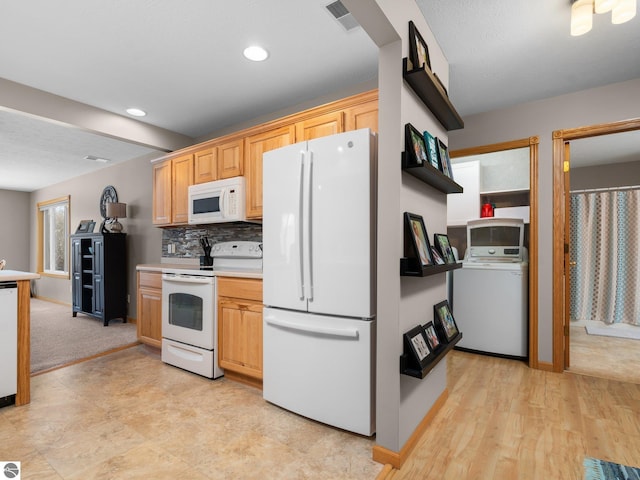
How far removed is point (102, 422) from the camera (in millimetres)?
2111

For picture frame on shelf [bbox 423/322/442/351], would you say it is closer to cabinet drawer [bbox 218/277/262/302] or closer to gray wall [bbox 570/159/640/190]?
cabinet drawer [bbox 218/277/262/302]

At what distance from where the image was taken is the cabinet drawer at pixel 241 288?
2.56m

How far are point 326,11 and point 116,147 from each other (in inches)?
151

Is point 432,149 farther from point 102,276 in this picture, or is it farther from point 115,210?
point 102,276

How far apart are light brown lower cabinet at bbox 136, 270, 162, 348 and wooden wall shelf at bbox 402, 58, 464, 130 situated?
9.62 feet

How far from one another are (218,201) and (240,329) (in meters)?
1.32

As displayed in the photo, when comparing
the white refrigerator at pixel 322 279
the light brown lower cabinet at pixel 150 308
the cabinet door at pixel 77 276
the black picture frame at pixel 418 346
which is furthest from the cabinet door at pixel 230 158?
the cabinet door at pixel 77 276

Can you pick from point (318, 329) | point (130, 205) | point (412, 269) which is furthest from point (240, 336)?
point (130, 205)

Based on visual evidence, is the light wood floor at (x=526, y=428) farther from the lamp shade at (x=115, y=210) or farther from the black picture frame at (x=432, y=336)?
the lamp shade at (x=115, y=210)

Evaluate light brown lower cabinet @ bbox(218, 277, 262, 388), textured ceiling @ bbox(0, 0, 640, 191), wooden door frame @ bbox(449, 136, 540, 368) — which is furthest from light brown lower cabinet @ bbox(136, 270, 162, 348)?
wooden door frame @ bbox(449, 136, 540, 368)

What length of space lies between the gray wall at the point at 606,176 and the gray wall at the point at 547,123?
2.74 metres

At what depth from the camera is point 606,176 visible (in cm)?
495

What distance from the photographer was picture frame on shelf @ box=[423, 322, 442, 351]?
1.94 metres

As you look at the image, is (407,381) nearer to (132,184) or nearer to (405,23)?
(405,23)
